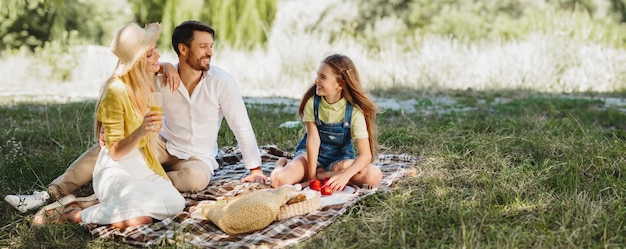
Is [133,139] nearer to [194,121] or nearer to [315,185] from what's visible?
[194,121]

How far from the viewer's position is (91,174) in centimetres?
384

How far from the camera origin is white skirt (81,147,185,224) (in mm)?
3371

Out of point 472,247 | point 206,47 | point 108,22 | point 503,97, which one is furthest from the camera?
point 108,22

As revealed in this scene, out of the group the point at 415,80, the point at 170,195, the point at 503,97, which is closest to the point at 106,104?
the point at 170,195

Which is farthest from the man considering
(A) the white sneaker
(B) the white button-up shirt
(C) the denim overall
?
(C) the denim overall

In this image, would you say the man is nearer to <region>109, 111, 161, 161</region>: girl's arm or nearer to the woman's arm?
the woman's arm

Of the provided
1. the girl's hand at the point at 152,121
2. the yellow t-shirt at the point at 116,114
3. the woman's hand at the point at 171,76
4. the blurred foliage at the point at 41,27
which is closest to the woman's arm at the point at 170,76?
the woman's hand at the point at 171,76

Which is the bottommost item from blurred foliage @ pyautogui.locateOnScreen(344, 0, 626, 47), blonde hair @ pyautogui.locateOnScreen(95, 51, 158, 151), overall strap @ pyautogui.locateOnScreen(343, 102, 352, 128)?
overall strap @ pyautogui.locateOnScreen(343, 102, 352, 128)

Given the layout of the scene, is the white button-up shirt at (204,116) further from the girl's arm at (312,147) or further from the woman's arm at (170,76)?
the girl's arm at (312,147)

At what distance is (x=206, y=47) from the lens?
12.8ft

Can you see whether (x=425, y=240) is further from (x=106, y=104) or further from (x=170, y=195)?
(x=106, y=104)

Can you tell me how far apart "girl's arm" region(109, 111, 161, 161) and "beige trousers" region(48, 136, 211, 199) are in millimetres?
434

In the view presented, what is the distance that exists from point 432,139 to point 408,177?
1.10m

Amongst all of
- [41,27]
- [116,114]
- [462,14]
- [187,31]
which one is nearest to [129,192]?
[116,114]
